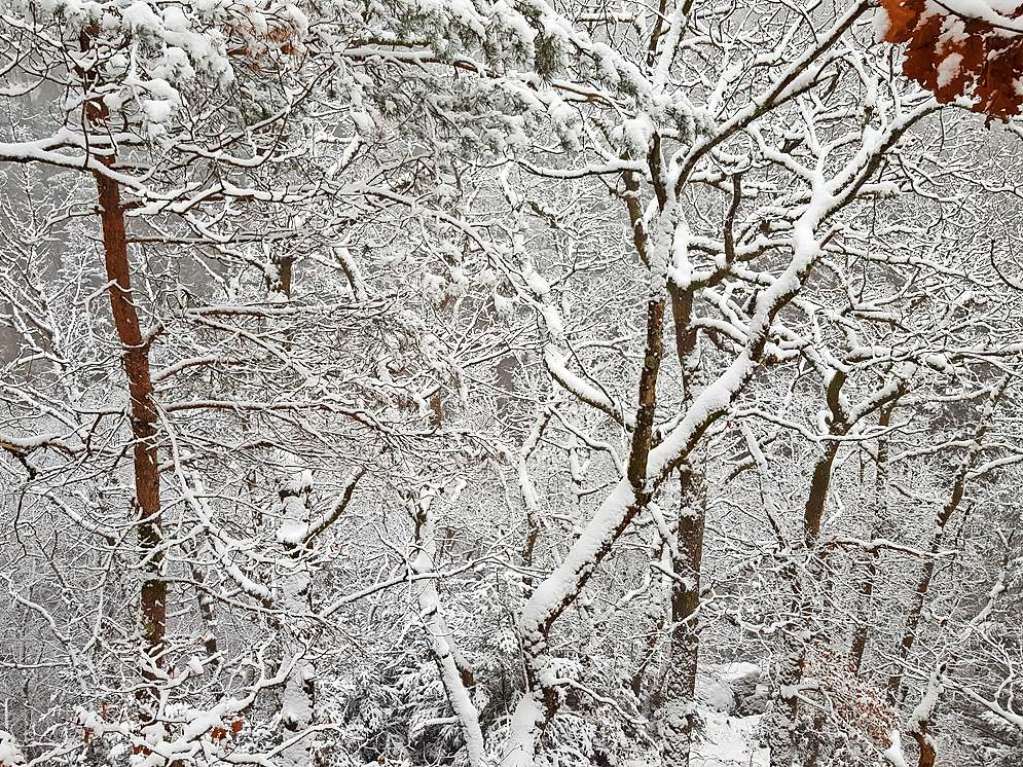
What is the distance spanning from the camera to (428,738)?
8750mm

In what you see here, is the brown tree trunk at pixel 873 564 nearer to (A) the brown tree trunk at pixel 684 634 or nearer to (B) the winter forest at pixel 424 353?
(B) the winter forest at pixel 424 353

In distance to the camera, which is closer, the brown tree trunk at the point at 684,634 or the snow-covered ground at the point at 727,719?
the brown tree trunk at the point at 684,634

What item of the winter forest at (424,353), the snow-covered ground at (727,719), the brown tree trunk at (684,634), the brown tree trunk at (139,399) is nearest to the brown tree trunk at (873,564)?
the winter forest at (424,353)

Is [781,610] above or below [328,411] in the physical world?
below

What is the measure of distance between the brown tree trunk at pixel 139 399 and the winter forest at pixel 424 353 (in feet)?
0.09

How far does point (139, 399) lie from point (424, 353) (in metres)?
1.92

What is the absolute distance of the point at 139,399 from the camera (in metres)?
4.53

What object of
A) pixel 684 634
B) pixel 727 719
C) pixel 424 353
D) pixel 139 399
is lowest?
pixel 727 719

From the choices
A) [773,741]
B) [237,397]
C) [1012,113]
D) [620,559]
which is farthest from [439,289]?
[620,559]

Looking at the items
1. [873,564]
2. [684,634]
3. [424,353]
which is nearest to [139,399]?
[424,353]

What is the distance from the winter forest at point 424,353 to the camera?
12.0 ft

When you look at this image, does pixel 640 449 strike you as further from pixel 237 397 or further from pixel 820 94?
pixel 820 94

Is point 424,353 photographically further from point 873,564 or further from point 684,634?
point 873,564

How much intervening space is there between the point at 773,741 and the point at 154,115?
9173 mm
